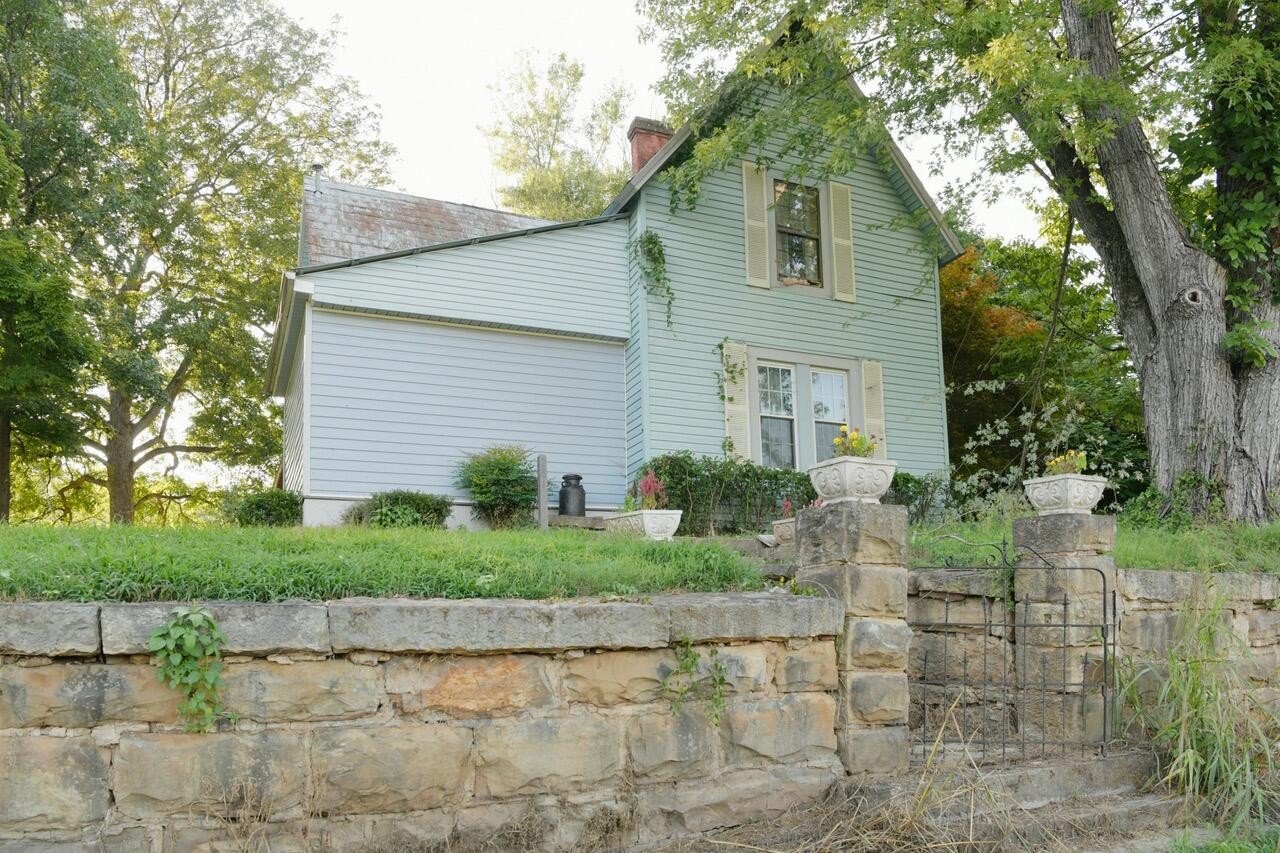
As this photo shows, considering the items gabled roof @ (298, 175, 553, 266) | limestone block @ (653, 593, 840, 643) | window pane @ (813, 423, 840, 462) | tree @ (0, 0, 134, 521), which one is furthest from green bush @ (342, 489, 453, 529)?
limestone block @ (653, 593, 840, 643)

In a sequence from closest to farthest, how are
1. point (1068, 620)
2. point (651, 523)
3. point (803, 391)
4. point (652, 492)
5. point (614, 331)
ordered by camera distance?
1. point (1068, 620)
2. point (651, 523)
3. point (652, 492)
4. point (614, 331)
5. point (803, 391)

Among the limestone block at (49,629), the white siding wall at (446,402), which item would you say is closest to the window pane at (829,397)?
the white siding wall at (446,402)

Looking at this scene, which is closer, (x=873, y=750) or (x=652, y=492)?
(x=873, y=750)

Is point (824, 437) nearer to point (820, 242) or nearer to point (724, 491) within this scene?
point (724, 491)

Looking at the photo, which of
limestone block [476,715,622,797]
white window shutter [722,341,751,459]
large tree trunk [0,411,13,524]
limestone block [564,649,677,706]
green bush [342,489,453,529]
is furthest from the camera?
large tree trunk [0,411,13,524]

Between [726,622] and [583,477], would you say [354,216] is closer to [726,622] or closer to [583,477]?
[583,477]

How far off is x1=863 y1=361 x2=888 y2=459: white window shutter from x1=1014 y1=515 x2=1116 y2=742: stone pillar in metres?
7.81

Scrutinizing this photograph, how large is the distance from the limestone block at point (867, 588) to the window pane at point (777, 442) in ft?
26.9

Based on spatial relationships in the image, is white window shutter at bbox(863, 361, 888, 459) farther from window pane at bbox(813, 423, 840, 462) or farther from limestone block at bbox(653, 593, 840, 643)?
limestone block at bbox(653, 593, 840, 643)

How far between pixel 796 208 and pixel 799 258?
72cm

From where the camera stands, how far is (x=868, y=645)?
4.56m

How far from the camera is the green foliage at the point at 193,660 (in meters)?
3.52

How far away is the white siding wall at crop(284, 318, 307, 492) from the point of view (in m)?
11.2

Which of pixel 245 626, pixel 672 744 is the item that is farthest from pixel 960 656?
pixel 245 626
